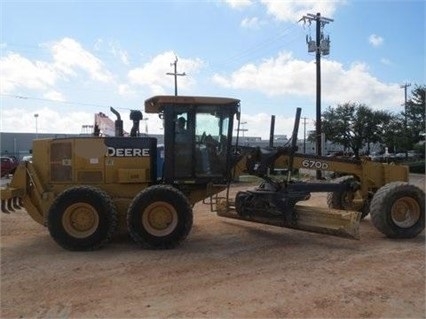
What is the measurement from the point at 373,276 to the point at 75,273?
14.1 feet

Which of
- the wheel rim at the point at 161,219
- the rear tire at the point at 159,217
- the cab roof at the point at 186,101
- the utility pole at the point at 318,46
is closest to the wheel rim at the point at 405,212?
the cab roof at the point at 186,101

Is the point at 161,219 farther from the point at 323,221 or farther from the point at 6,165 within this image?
the point at 6,165

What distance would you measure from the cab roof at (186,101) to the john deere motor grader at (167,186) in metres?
0.02

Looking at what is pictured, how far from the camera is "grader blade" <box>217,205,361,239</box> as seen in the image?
31.7 feet

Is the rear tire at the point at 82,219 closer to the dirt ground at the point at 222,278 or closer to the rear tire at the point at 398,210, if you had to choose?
the dirt ground at the point at 222,278

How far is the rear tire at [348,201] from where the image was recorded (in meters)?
12.1

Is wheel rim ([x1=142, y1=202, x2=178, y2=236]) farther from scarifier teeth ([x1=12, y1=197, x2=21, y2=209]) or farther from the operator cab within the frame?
scarifier teeth ([x1=12, y1=197, x2=21, y2=209])

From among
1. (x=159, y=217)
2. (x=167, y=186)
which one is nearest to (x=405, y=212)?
(x=167, y=186)

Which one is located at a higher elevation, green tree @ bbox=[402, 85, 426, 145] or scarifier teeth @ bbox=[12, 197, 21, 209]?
green tree @ bbox=[402, 85, 426, 145]

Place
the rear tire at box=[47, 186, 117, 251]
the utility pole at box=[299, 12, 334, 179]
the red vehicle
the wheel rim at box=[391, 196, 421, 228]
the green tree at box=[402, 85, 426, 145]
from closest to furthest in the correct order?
the rear tire at box=[47, 186, 117, 251] < the wheel rim at box=[391, 196, 421, 228] < the utility pole at box=[299, 12, 334, 179] < the red vehicle < the green tree at box=[402, 85, 426, 145]

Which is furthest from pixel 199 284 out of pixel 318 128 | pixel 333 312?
pixel 318 128

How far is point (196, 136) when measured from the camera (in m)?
10.3

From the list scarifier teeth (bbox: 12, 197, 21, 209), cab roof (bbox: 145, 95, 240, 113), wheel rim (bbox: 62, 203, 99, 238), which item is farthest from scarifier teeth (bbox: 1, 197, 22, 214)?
cab roof (bbox: 145, 95, 240, 113)

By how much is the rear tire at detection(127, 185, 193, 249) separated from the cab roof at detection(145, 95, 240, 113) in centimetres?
164
